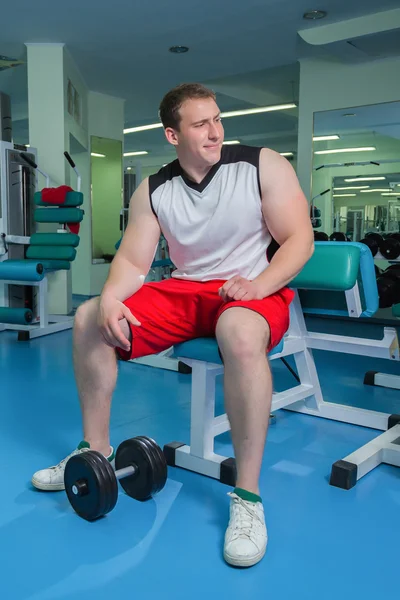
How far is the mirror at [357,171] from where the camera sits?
4.77 meters

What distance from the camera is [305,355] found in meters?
2.24

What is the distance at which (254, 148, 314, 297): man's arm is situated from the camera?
1488mm

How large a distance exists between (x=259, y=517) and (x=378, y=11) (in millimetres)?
4082

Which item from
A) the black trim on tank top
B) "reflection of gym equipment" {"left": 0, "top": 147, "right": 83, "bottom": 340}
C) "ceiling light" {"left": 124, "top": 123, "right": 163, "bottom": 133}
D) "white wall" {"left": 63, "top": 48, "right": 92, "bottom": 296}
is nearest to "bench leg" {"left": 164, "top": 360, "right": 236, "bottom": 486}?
the black trim on tank top

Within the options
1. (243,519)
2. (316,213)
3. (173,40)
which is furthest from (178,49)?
(243,519)

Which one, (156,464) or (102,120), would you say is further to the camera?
(102,120)

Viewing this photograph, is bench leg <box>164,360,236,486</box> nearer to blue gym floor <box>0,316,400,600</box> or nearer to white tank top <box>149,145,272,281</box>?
blue gym floor <box>0,316,400,600</box>

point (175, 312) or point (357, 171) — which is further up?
point (357, 171)

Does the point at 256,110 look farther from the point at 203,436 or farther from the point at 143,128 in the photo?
the point at 203,436

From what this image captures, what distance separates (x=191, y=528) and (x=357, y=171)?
4.26m

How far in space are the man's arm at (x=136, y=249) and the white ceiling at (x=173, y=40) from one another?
2913 millimetres

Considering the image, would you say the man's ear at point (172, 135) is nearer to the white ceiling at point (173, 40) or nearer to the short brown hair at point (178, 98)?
the short brown hair at point (178, 98)

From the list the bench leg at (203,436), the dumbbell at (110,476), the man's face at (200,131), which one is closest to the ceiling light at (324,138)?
the man's face at (200,131)

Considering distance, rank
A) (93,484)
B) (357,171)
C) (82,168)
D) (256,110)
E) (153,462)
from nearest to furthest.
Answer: (93,484), (153,462), (357,171), (82,168), (256,110)
